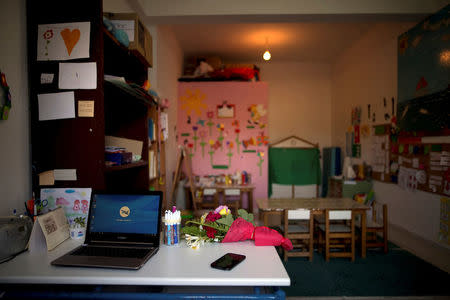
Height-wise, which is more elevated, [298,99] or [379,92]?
[298,99]

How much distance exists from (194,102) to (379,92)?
3115 millimetres

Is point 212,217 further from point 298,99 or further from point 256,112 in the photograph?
point 298,99

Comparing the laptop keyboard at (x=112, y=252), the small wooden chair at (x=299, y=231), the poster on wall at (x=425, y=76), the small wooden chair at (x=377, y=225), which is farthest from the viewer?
the small wooden chair at (x=377, y=225)

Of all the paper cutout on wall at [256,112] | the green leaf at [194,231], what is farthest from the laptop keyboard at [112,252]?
the paper cutout on wall at [256,112]

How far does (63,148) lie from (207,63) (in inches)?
158

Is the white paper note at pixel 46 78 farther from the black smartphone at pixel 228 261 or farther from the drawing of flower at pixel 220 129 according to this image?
the drawing of flower at pixel 220 129

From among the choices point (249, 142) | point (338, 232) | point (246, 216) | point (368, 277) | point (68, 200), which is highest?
point (249, 142)

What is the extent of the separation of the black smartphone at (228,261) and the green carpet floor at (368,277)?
1287mm

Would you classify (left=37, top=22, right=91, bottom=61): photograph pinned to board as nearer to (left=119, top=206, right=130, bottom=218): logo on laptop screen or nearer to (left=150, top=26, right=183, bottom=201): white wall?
(left=119, top=206, right=130, bottom=218): logo on laptop screen

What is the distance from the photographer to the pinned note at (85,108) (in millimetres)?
1431

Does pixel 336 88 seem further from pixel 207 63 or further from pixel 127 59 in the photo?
pixel 127 59

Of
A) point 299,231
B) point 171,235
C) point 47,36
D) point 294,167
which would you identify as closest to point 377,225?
point 299,231

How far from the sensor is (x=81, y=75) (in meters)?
1.43

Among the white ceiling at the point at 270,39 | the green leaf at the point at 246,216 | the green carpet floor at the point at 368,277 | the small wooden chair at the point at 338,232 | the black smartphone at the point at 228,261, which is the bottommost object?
the green carpet floor at the point at 368,277
